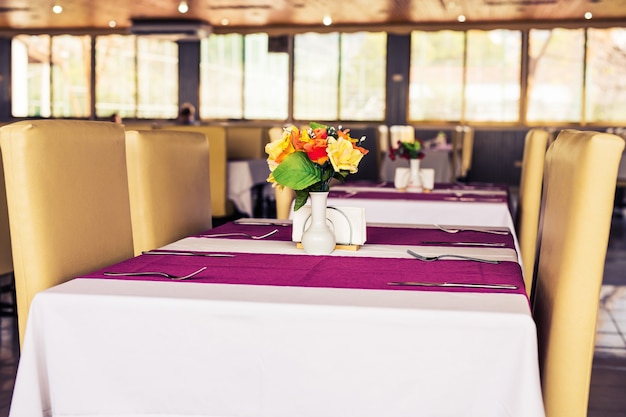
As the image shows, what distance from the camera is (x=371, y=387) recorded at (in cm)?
151

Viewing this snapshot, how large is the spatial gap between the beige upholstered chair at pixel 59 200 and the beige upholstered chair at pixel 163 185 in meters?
0.24

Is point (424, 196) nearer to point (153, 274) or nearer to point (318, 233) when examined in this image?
point (318, 233)

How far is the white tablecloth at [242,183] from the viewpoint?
6668 millimetres

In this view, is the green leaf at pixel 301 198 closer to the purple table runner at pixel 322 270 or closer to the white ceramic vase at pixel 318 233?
the white ceramic vase at pixel 318 233

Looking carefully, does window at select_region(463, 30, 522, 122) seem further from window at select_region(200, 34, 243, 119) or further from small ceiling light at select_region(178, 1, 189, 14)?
small ceiling light at select_region(178, 1, 189, 14)

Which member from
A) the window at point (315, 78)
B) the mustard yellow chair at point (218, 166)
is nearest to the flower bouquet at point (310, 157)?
the mustard yellow chair at point (218, 166)

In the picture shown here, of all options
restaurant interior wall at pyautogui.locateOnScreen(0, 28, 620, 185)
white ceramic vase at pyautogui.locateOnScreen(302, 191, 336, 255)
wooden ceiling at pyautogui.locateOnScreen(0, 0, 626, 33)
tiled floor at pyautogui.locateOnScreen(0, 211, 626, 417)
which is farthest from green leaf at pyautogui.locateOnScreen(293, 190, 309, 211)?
wooden ceiling at pyautogui.locateOnScreen(0, 0, 626, 33)

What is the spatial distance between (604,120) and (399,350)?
1342 centimetres

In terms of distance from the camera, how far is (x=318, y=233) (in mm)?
2066

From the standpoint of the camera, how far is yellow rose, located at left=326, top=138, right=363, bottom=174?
196 cm

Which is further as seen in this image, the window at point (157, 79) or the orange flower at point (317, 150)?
the window at point (157, 79)

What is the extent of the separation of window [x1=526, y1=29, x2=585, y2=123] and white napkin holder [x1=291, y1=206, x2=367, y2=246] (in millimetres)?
12530

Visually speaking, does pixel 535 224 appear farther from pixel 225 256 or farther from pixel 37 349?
pixel 37 349

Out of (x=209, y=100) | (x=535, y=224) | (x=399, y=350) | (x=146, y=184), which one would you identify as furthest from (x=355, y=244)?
(x=209, y=100)
